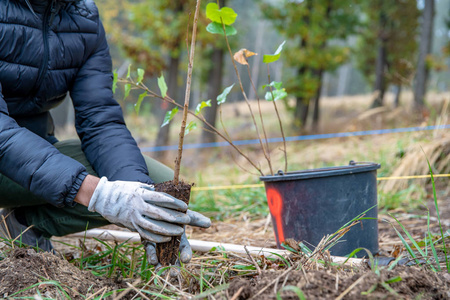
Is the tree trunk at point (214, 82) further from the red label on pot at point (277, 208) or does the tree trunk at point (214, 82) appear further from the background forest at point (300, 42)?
the red label on pot at point (277, 208)

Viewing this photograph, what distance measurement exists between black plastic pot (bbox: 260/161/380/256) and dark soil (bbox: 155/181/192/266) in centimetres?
47

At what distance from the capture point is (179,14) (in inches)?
267

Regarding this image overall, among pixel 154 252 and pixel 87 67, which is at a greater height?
pixel 87 67

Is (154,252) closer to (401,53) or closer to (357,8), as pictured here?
(357,8)

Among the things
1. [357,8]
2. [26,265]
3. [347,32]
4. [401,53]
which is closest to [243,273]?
[26,265]

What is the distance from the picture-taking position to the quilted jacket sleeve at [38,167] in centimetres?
130

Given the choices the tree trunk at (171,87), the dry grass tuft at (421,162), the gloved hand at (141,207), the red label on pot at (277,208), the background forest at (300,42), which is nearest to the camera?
the gloved hand at (141,207)

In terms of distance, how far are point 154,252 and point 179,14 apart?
5953mm

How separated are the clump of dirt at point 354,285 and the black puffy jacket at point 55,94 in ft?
2.20

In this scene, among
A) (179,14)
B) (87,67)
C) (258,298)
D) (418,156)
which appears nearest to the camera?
(258,298)

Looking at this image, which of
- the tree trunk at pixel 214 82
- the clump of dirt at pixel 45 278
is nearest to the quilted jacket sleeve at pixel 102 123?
the clump of dirt at pixel 45 278

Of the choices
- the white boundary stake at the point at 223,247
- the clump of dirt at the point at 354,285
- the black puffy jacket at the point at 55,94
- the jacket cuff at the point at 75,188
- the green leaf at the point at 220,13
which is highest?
the green leaf at the point at 220,13

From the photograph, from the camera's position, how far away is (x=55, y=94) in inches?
72.1

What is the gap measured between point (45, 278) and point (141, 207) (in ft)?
1.14
